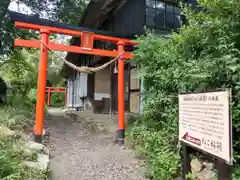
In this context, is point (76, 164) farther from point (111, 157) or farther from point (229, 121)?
point (229, 121)

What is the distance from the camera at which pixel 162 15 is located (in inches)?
307

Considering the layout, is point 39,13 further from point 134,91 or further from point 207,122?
point 207,122

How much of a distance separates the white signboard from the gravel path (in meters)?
1.39

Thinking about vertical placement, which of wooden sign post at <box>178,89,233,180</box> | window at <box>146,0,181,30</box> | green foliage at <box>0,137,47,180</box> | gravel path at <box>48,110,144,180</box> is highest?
window at <box>146,0,181,30</box>

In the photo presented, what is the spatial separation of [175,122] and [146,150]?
0.90 m

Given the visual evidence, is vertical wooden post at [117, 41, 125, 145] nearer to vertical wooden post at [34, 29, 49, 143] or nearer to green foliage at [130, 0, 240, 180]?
green foliage at [130, 0, 240, 180]

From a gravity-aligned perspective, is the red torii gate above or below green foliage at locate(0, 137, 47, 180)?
above

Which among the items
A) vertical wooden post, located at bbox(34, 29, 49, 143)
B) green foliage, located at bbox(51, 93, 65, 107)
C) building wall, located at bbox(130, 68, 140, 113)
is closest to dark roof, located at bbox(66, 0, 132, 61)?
building wall, located at bbox(130, 68, 140, 113)

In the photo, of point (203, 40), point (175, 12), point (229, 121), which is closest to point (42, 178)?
point (229, 121)

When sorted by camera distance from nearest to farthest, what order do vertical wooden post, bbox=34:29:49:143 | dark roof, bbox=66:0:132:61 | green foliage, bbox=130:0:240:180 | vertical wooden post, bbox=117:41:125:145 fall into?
green foliage, bbox=130:0:240:180
vertical wooden post, bbox=34:29:49:143
vertical wooden post, bbox=117:41:125:145
dark roof, bbox=66:0:132:61

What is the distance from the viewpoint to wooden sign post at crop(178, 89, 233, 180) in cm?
222

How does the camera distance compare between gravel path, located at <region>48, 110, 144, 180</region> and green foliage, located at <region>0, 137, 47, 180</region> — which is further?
gravel path, located at <region>48, 110, 144, 180</region>

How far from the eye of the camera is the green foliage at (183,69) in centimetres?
269

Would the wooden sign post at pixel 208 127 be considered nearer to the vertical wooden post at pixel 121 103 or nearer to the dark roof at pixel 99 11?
the vertical wooden post at pixel 121 103
